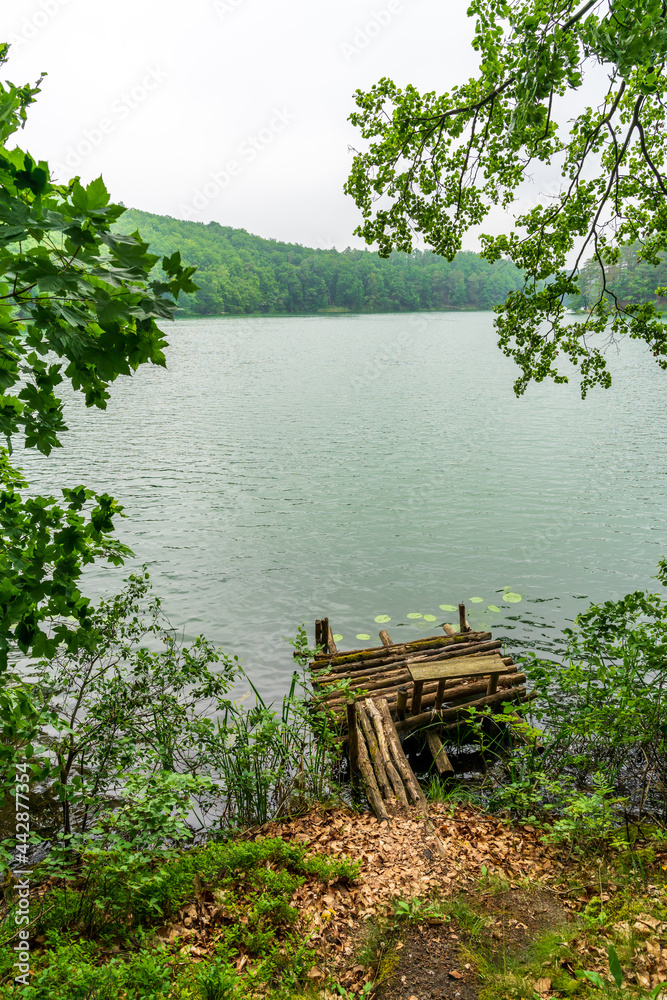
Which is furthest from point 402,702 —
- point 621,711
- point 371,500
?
point 371,500

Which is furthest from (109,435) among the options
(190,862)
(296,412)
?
(190,862)

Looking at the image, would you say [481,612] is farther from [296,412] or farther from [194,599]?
[296,412]

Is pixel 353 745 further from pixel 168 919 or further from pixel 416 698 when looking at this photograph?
pixel 168 919

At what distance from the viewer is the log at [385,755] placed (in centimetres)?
751

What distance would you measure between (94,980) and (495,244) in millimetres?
10322

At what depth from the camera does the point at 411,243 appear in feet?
31.2

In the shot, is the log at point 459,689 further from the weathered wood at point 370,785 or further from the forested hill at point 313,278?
the forested hill at point 313,278

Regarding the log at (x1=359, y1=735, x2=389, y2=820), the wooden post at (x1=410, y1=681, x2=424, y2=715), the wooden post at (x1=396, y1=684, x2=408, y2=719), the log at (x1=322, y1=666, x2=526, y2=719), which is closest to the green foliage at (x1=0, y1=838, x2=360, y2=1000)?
the log at (x1=359, y1=735, x2=389, y2=820)

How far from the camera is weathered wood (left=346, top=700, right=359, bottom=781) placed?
8023mm

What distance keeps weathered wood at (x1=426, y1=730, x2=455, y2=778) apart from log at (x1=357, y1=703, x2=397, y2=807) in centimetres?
116

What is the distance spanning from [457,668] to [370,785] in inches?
83.3

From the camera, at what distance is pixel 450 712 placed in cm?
952

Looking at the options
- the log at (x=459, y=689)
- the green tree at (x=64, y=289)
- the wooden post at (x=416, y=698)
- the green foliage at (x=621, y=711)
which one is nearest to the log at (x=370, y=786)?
the wooden post at (x=416, y=698)

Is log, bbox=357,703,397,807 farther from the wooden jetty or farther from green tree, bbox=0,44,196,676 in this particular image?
green tree, bbox=0,44,196,676
